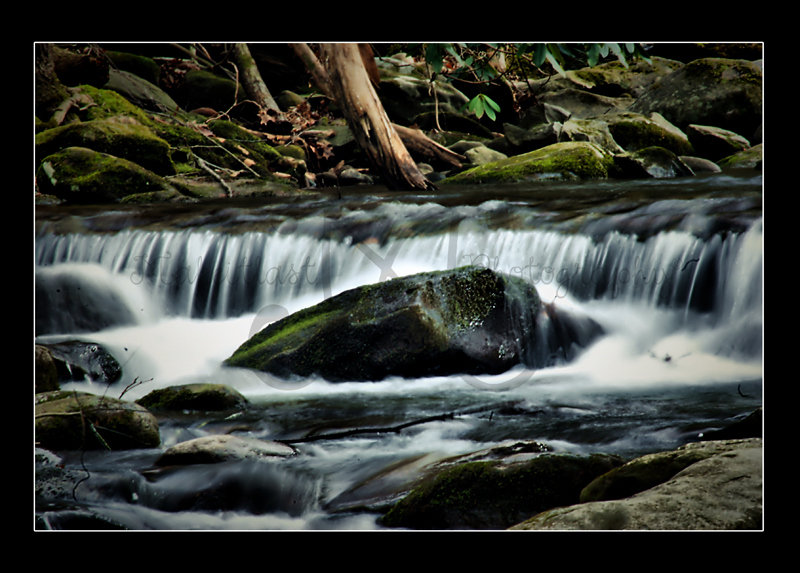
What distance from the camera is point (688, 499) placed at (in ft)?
8.45

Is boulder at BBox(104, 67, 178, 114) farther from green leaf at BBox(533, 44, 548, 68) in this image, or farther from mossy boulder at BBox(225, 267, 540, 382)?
green leaf at BBox(533, 44, 548, 68)

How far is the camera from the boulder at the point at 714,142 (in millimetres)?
3420

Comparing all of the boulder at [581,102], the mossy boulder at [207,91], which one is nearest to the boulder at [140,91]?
the mossy boulder at [207,91]

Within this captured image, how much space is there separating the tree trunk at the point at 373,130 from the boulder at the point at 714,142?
5.56 ft

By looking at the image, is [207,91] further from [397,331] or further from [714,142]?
[714,142]

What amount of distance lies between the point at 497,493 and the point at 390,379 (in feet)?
2.66

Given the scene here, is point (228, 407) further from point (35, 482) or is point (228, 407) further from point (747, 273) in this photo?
point (747, 273)

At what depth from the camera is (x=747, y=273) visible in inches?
119

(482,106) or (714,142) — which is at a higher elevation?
(482,106)

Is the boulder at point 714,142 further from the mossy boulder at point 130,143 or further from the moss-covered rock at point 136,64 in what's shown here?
the mossy boulder at point 130,143

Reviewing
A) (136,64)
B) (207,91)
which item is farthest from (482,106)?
(136,64)

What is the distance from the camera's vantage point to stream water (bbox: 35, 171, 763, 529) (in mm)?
2904

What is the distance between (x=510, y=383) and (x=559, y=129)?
6.32 ft

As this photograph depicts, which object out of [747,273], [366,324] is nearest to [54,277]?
[366,324]
